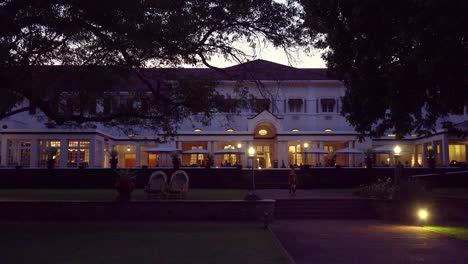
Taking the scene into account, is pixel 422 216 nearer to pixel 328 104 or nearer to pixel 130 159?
pixel 328 104

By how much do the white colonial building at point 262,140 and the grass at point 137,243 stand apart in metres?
23.6

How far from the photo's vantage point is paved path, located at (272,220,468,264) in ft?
33.2

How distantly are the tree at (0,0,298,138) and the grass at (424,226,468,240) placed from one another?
25.3 feet

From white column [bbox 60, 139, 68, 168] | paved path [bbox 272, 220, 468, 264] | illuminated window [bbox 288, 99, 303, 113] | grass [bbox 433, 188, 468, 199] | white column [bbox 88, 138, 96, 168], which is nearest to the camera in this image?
paved path [bbox 272, 220, 468, 264]

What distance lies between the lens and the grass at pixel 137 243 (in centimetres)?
980

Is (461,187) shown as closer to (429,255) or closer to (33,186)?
(429,255)

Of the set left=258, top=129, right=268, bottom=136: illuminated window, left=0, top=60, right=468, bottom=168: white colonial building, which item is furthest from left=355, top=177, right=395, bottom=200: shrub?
left=258, top=129, right=268, bottom=136: illuminated window

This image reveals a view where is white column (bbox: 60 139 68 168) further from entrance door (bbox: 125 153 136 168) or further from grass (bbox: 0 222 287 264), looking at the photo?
grass (bbox: 0 222 287 264)

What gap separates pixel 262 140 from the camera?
46625 mm

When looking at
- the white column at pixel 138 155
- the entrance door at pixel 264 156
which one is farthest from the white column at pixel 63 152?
the entrance door at pixel 264 156

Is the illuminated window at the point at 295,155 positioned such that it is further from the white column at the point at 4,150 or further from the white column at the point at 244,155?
the white column at the point at 4,150

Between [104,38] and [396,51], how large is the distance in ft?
33.0

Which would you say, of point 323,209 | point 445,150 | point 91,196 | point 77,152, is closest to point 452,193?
point 323,209

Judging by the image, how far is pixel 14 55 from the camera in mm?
11383
